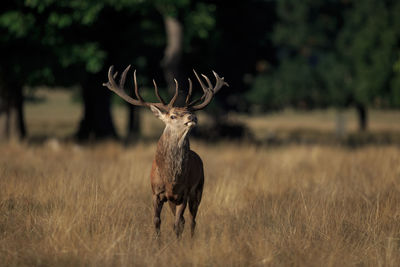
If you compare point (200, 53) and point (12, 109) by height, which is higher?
A: point (200, 53)

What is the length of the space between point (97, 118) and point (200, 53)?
15.2 feet

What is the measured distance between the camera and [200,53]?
1975cm

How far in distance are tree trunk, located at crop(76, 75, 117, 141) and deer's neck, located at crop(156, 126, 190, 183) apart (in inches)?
→ 479

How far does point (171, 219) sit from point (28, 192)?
1975 mm

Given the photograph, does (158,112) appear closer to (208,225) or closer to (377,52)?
(208,225)

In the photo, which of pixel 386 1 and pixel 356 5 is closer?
pixel 386 1

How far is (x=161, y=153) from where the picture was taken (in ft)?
17.7

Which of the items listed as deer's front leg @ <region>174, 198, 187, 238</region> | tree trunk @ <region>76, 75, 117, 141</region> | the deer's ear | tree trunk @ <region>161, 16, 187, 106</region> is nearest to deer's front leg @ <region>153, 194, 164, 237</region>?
deer's front leg @ <region>174, 198, 187, 238</region>

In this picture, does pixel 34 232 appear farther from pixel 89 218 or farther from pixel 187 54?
pixel 187 54

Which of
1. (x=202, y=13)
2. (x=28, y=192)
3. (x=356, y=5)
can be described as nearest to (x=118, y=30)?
(x=202, y=13)

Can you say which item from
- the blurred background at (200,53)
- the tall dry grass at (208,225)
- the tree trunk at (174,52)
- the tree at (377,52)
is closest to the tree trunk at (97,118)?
the blurred background at (200,53)

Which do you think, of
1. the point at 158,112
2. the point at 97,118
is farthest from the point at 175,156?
the point at 97,118

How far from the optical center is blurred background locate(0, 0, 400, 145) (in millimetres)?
14062

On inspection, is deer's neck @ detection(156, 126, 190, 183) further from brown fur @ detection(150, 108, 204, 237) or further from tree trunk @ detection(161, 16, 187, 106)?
tree trunk @ detection(161, 16, 187, 106)
